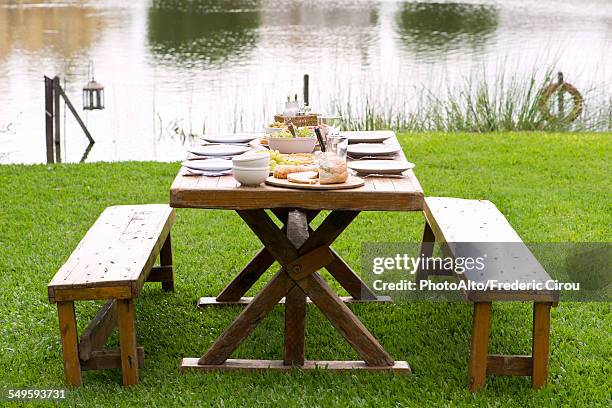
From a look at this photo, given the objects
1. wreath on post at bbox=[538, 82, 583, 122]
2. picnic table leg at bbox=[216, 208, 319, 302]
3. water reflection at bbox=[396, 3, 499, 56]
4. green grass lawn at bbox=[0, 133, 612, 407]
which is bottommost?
green grass lawn at bbox=[0, 133, 612, 407]

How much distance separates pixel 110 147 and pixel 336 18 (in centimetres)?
1639

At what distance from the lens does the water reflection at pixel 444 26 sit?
63.4 feet

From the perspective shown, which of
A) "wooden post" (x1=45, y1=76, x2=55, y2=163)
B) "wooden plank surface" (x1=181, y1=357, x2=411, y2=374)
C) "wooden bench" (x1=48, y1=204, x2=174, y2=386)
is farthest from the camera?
"wooden post" (x1=45, y1=76, x2=55, y2=163)

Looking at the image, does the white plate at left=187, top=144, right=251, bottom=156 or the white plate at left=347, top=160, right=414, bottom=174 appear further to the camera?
the white plate at left=187, top=144, right=251, bottom=156

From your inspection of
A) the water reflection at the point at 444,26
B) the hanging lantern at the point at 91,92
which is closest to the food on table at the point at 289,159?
the hanging lantern at the point at 91,92

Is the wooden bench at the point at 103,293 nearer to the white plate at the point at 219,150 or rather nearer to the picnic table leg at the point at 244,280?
the white plate at the point at 219,150

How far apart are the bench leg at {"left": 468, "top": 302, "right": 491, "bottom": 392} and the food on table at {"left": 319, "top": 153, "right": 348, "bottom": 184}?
2.41 ft

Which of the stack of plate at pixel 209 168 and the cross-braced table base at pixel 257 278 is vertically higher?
the stack of plate at pixel 209 168

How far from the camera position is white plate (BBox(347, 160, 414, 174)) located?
3.74 metres

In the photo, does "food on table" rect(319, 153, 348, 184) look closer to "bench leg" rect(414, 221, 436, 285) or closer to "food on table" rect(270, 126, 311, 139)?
"food on table" rect(270, 126, 311, 139)

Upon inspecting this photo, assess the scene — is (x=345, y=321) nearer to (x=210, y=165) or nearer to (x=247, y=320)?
(x=247, y=320)

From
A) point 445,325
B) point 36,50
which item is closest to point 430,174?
point 445,325

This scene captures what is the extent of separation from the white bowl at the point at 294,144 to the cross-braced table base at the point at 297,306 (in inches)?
21.0

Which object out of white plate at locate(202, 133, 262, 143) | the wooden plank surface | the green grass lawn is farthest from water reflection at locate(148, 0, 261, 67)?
the wooden plank surface
